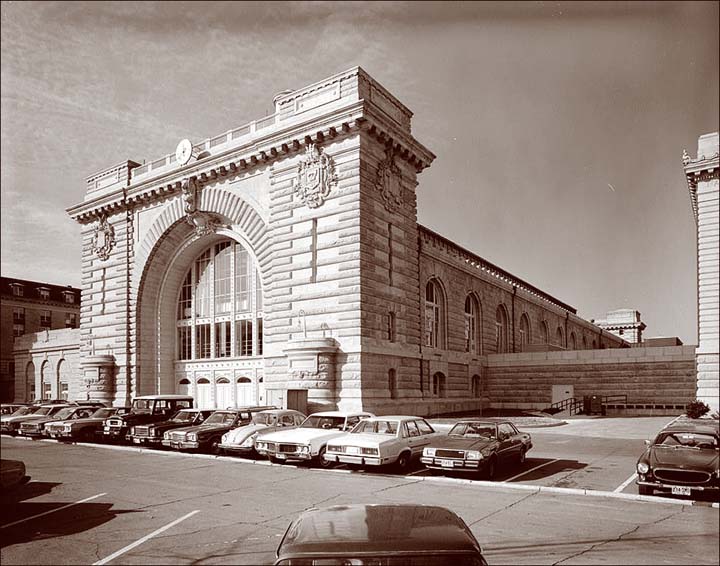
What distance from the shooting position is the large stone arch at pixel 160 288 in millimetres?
41562

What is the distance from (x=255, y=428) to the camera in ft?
66.4

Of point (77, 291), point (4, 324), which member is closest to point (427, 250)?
point (4, 324)

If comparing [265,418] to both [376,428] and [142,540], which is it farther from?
[142,540]

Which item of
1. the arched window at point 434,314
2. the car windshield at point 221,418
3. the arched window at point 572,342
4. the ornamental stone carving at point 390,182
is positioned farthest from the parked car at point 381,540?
the arched window at point 572,342

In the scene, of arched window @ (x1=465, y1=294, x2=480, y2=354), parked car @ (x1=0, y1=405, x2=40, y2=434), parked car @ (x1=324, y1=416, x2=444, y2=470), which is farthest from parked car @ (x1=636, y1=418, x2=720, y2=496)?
arched window @ (x1=465, y1=294, x2=480, y2=354)

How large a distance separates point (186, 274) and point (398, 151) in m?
18.2

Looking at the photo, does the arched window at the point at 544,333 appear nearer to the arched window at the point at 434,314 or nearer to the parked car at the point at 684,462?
the arched window at the point at 434,314

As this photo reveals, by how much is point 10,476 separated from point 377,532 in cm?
1034

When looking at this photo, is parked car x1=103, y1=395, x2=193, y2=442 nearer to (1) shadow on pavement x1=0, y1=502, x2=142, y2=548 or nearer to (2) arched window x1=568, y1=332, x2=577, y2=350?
(1) shadow on pavement x1=0, y1=502, x2=142, y2=548

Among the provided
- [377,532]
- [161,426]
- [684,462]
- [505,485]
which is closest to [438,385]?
[161,426]

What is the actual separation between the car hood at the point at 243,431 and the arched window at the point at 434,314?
21.0 meters

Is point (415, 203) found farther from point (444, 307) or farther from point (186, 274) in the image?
point (186, 274)

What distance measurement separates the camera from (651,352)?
127 feet

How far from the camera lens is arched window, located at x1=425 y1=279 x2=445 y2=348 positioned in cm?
4094
